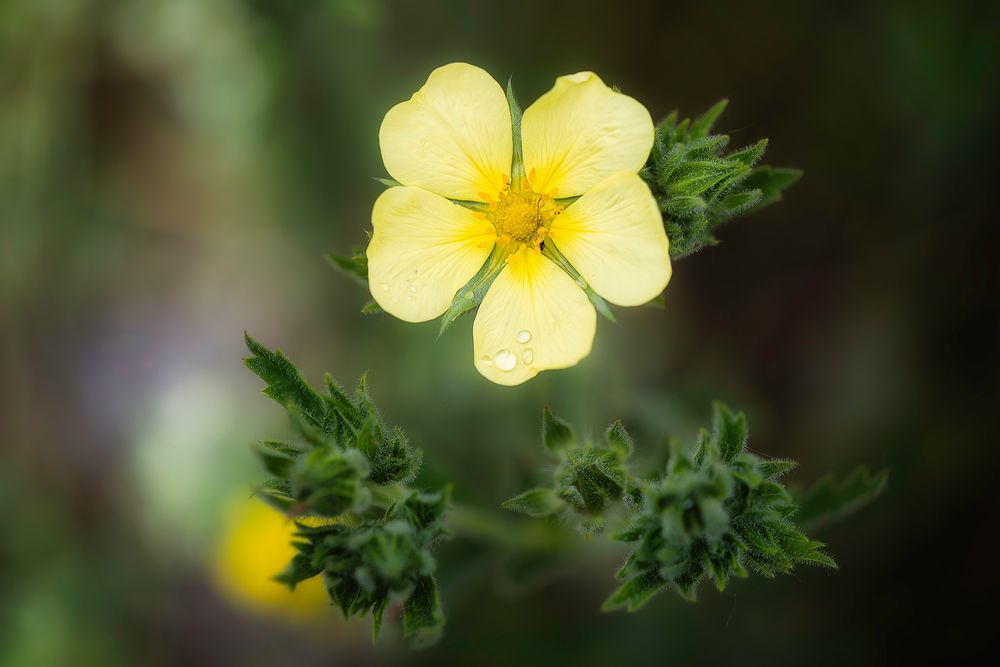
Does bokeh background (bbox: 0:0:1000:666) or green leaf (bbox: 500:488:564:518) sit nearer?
green leaf (bbox: 500:488:564:518)

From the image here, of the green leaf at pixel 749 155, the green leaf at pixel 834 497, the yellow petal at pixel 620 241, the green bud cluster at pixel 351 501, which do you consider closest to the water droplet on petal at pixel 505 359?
the yellow petal at pixel 620 241

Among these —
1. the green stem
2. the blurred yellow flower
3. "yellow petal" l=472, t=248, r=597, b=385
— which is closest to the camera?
"yellow petal" l=472, t=248, r=597, b=385

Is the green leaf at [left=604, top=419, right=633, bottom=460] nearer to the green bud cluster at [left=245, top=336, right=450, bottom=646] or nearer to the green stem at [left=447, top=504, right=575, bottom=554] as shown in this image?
the green bud cluster at [left=245, top=336, right=450, bottom=646]

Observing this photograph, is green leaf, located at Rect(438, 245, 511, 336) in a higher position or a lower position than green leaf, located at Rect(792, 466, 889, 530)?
higher

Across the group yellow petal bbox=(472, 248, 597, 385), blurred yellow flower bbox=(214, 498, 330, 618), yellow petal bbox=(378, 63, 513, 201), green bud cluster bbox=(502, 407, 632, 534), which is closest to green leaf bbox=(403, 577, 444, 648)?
green bud cluster bbox=(502, 407, 632, 534)

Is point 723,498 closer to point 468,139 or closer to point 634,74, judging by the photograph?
point 468,139

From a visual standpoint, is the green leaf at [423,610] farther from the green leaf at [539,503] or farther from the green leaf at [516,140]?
the green leaf at [516,140]

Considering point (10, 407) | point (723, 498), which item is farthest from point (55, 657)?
point (723, 498)
